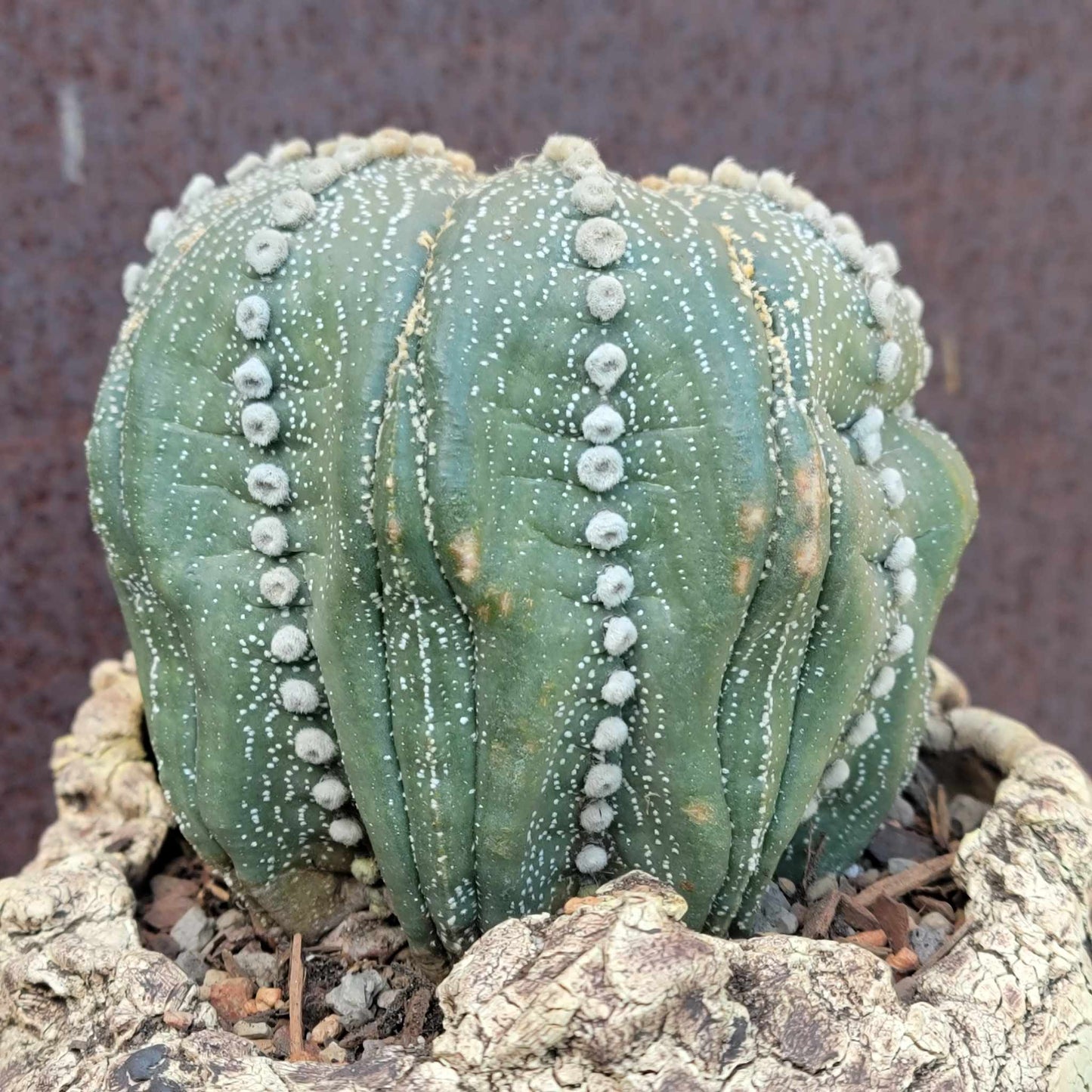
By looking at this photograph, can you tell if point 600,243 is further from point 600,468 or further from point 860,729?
point 860,729

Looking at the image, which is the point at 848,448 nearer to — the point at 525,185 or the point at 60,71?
the point at 525,185

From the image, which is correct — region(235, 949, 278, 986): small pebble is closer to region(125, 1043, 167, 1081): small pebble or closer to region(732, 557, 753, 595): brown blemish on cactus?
region(125, 1043, 167, 1081): small pebble

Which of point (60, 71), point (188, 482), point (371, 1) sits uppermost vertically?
point (371, 1)

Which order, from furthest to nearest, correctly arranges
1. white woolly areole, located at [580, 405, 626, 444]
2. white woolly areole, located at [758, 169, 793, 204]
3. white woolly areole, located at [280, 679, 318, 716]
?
1. white woolly areole, located at [758, 169, 793, 204]
2. white woolly areole, located at [280, 679, 318, 716]
3. white woolly areole, located at [580, 405, 626, 444]

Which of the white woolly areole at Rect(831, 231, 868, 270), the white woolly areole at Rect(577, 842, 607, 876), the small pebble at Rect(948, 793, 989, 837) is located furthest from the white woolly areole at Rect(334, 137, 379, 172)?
the small pebble at Rect(948, 793, 989, 837)

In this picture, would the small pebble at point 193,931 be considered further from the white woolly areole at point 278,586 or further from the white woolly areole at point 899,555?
the white woolly areole at point 899,555

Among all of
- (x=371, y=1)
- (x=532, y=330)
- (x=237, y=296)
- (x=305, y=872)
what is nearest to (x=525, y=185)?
(x=532, y=330)
